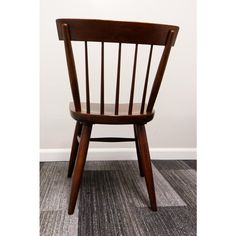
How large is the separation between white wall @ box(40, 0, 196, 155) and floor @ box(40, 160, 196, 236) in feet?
0.84

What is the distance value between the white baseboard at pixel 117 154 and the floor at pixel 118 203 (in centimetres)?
14

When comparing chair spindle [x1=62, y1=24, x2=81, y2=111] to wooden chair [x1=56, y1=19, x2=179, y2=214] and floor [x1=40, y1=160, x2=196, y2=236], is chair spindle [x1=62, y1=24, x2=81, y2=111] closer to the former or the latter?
wooden chair [x1=56, y1=19, x2=179, y2=214]

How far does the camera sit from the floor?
1.08 m

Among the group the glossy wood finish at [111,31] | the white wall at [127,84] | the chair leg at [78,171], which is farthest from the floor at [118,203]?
the glossy wood finish at [111,31]

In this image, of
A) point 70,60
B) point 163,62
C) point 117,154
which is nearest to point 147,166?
point 163,62
